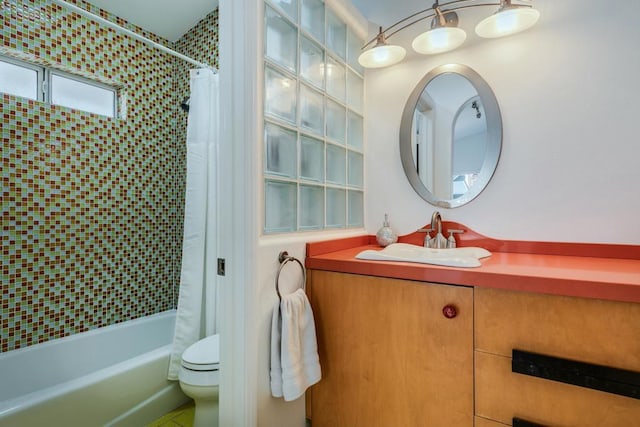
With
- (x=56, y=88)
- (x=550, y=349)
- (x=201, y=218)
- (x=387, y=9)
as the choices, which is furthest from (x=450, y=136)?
(x=56, y=88)

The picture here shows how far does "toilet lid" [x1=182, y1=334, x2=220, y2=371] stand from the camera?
1380 millimetres

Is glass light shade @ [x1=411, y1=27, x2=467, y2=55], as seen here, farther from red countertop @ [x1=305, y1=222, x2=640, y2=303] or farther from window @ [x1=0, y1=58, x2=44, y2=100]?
window @ [x1=0, y1=58, x2=44, y2=100]

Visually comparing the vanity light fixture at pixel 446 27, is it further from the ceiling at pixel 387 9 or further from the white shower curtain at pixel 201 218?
the white shower curtain at pixel 201 218

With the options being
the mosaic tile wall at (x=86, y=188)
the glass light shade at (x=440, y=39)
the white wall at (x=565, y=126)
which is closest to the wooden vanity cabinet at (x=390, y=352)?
the white wall at (x=565, y=126)

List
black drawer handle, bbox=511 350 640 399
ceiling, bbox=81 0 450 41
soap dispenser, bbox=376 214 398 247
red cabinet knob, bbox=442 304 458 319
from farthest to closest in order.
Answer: ceiling, bbox=81 0 450 41 → soap dispenser, bbox=376 214 398 247 → red cabinet knob, bbox=442 304 458 319 → black drawer handle, bbox=511 350 640 399

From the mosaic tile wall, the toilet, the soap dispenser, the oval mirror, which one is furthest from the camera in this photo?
the mosaic tile wall

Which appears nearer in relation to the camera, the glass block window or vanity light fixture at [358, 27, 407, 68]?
the glass block window

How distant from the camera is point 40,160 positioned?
183 centimetres

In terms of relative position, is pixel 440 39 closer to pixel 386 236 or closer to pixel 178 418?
pixel 386 236

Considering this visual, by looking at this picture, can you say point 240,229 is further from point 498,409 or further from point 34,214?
point 34,214

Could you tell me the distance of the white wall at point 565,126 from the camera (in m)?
1.20

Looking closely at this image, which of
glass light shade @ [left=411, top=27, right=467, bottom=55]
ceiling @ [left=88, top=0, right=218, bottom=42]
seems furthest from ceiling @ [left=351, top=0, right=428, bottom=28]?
ceiling @ [left=88, top=0, right=218, bottom=42]

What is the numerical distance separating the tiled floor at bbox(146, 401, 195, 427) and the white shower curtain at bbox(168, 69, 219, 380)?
0.39 metres

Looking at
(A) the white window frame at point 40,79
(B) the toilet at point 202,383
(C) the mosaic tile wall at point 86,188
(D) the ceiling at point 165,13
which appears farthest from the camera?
(D) the ceiling at point 165,13
